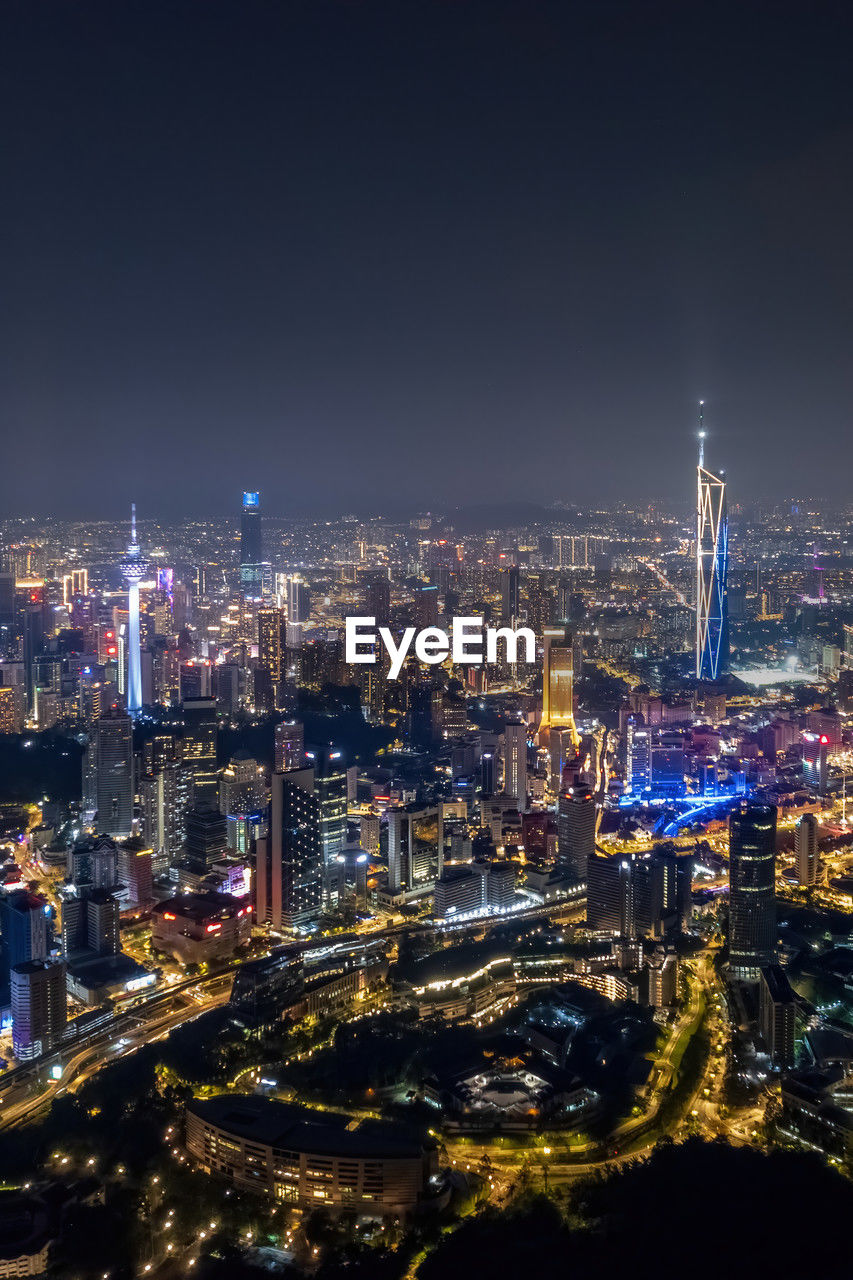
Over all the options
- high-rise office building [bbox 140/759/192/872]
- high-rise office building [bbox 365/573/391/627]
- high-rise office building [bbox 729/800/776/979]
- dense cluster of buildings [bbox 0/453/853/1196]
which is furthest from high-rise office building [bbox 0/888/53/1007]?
high-rise office building [bbox 365/573/391/627]

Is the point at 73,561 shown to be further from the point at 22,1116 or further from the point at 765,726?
the point at 22,1116

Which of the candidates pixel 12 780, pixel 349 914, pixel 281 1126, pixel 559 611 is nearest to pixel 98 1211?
pixel 281 1126

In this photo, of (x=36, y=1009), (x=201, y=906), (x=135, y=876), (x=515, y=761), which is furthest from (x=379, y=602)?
(x=36, y=1009)

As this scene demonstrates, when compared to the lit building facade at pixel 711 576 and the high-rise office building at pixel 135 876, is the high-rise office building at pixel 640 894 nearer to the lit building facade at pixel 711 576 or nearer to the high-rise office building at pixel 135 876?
the high-rise office building at pixel 135 876

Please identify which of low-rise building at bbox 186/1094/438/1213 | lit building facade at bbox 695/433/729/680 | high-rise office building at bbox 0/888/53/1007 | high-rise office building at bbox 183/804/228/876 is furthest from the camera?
lit building facade at bbox 695/433/729/680

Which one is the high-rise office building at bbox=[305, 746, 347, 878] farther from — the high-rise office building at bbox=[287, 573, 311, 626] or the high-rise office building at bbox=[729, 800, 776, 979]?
the high-rise office building at bbox=[287, 573, 311, 626]
